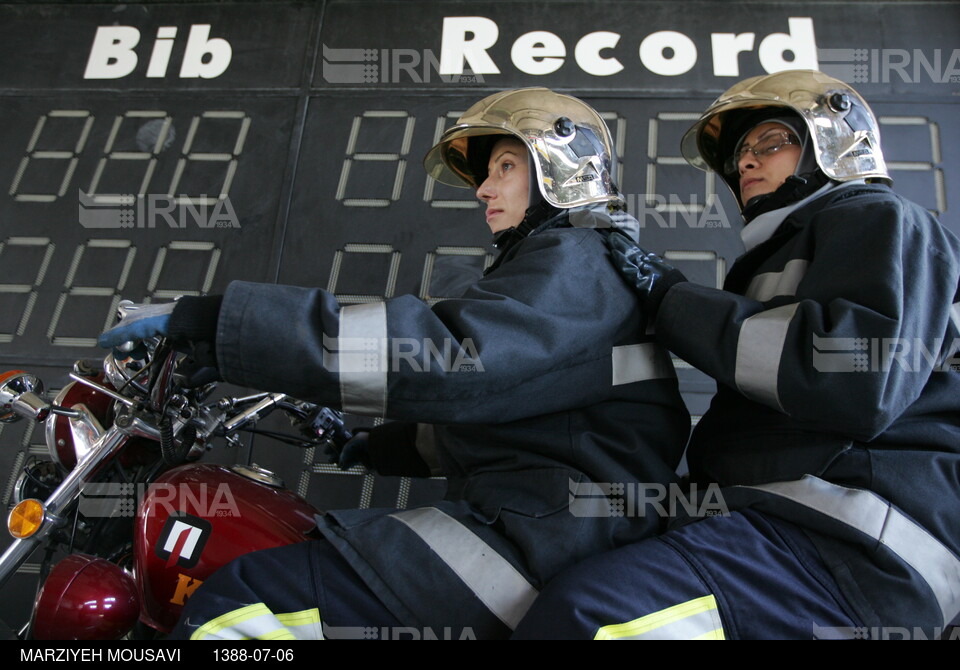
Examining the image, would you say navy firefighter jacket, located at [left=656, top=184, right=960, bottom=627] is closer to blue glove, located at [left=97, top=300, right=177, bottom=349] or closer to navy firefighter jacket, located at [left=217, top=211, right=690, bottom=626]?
navy firefighter jacket, located at [left=217, top=211, right=690, bottom=626]

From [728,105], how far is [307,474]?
75.0 inches

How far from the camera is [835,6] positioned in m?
3.62

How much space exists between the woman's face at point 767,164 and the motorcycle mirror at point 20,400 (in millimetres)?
1912

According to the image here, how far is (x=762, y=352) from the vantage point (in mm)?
1541

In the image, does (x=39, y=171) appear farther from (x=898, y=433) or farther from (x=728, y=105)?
(x=898, y=433)

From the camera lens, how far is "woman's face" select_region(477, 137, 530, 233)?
2.19 m

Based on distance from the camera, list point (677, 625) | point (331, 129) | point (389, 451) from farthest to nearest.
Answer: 1. point (331, 129)
2. point (389, 451)
3. point (677, 625)

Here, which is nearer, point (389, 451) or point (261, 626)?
point (261, 626)

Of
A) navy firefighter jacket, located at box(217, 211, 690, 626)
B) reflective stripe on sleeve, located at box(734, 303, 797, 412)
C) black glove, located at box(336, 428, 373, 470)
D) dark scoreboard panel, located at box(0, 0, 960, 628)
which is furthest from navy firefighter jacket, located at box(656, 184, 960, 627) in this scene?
dark scoreboard panel, located at box(0, 0, 960, 628)

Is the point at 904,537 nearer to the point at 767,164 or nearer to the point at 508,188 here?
the point at 767,164

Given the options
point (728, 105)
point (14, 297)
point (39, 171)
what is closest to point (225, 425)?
point (728, 105)

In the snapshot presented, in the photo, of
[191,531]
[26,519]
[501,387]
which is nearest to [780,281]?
Result: [501,387]

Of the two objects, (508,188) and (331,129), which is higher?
(331,129)

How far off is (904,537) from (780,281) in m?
0.61
